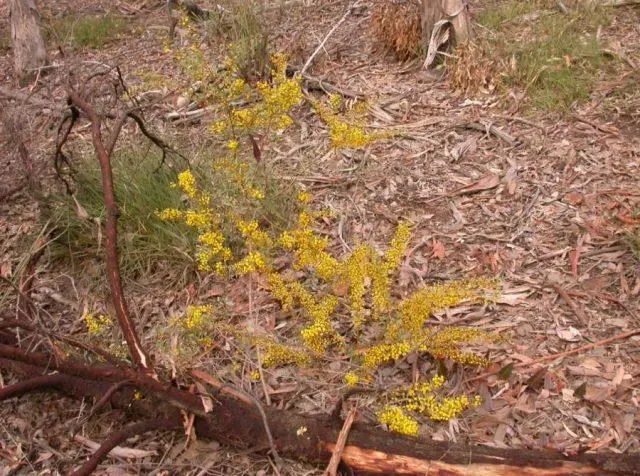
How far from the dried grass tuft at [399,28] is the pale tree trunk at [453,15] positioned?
168 mm

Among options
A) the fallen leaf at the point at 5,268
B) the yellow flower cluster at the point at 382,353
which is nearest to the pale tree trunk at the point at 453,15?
the yellow flower cluster at the point at 382,353

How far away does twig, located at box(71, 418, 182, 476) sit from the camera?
2.21 m

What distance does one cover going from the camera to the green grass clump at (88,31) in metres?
6.16

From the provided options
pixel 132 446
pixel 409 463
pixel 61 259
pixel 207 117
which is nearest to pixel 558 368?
pixel 409 463

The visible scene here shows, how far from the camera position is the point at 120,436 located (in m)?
2.33

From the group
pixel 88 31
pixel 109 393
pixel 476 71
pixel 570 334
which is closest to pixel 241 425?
pixel 109 393

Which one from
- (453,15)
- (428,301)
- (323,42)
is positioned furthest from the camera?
(323,42)

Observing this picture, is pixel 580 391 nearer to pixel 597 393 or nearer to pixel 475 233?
pixel 597 393

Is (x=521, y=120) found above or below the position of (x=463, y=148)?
above

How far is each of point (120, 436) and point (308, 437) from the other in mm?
688

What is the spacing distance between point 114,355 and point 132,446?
14.9 inches

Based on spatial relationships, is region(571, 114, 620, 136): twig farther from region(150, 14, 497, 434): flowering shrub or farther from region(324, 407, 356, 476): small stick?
region(324, 407, 356, 476): small stick

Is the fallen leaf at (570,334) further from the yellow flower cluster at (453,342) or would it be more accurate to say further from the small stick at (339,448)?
the small stick at (339,448)

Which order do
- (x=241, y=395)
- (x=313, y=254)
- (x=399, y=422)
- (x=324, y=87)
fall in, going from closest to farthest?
(x=399, y=422) → (x=241, y=395) → (x=313, y=254) → (x=324, y=87)
